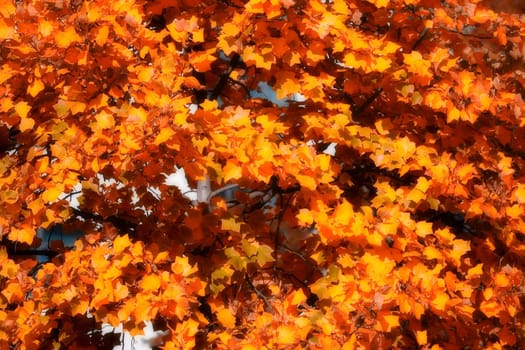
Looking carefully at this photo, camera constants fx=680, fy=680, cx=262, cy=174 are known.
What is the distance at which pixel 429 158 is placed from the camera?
399 cm

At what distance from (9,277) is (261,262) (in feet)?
4.53

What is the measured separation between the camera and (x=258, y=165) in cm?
346

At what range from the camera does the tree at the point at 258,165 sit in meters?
3.54

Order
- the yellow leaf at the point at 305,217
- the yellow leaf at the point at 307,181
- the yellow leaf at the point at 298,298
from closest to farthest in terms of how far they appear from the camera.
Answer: the yellow leaf at the point at 307,181 < the yellow leaf at the point at 305,217 < the yellow leaf at the point at 298,298

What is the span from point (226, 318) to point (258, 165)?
38.3 inches

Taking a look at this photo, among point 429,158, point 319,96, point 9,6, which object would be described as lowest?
point 429,158

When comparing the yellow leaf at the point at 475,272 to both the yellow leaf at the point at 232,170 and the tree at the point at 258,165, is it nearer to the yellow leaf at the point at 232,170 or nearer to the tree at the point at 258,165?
the tree at the point at 258,165

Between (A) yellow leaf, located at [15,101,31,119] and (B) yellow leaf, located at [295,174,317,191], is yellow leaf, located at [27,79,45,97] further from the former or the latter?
(B) yellow leaf, located at [295,174,317,191]

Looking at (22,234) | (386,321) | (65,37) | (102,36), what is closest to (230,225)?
(386,321)

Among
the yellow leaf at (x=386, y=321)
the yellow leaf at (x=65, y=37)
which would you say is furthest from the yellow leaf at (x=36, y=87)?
the yellow leaf at (x=386, y=321)

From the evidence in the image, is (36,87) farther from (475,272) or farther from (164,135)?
(475,272)

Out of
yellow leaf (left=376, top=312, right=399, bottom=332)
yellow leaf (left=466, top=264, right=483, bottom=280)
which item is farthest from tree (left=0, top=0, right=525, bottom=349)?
yellow leaf (left=466, top=264, right=483, bottom=280)

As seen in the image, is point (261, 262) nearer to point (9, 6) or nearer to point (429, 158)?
point (429, 158)

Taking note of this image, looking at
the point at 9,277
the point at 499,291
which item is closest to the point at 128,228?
the point at 9,277
